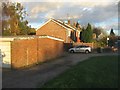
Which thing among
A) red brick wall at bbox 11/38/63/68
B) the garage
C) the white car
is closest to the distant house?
the white car

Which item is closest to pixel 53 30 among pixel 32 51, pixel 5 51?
pixel 32 51

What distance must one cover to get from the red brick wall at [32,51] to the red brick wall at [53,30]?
980 inches

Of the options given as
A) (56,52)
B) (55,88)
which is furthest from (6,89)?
(56,52)

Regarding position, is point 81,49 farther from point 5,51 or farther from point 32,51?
point 5,51

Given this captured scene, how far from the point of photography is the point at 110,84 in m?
19.3

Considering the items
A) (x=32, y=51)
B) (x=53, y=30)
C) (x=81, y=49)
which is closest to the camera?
(x=32, y=51)

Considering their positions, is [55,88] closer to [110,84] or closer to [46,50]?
[110,84]

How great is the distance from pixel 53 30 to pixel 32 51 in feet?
119

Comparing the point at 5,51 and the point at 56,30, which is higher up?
the point at 56,30

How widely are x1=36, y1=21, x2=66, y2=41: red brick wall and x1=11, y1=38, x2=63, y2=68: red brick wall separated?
24893mm

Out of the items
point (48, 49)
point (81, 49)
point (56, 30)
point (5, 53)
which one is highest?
point (56, 30)

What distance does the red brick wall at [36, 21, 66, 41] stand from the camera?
65.6m

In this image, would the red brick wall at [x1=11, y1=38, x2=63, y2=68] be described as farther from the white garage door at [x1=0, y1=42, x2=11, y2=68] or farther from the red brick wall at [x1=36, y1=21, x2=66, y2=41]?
the red brick wall at [x1=36, y1=21, x2=66, y2=41]

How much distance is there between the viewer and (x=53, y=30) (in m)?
67.0
